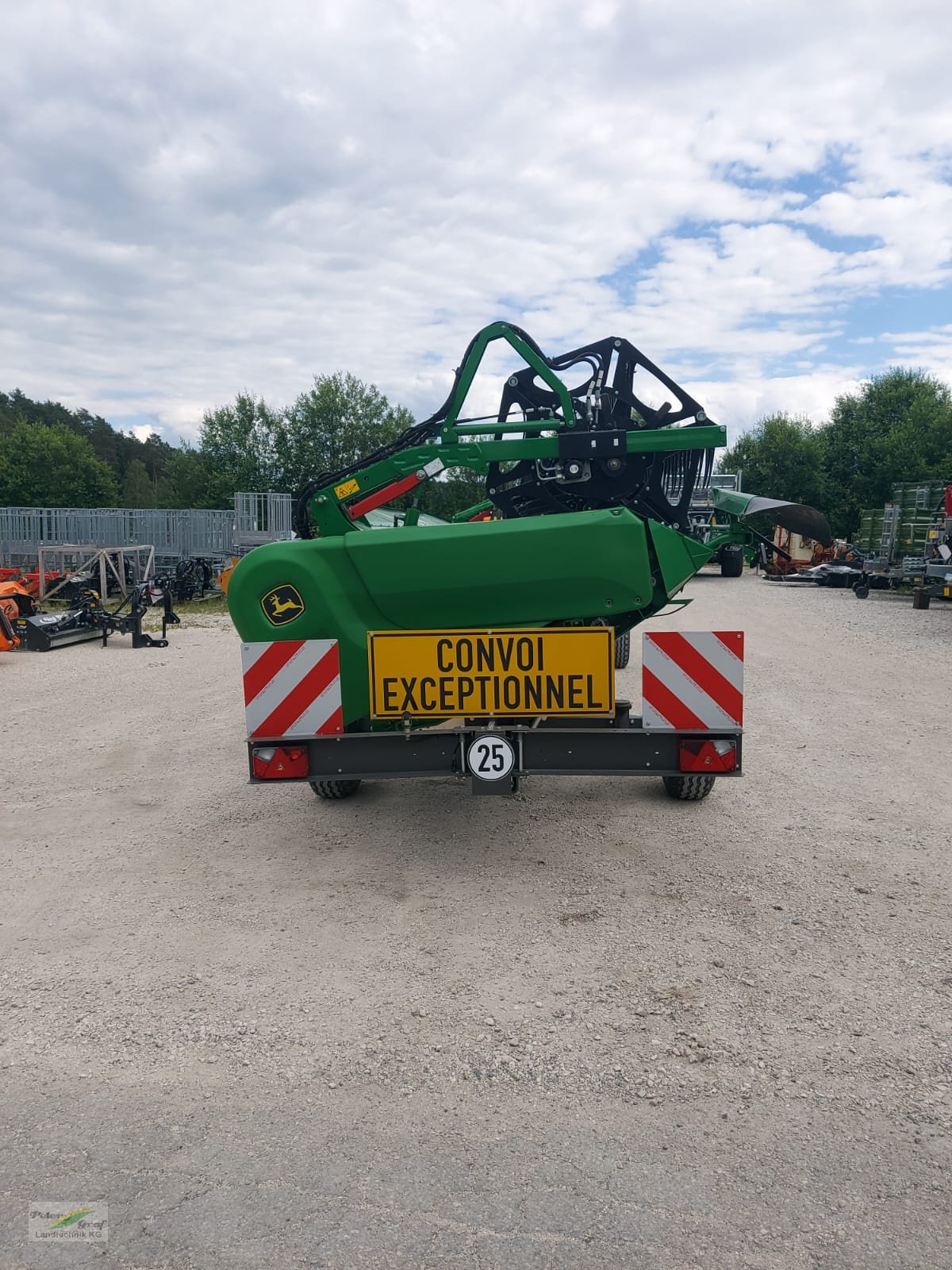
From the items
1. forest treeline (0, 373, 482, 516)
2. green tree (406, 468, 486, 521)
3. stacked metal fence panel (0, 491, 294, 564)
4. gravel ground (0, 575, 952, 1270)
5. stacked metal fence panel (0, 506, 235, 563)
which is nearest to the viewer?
gravel ground (0, 575, 952, 1270)

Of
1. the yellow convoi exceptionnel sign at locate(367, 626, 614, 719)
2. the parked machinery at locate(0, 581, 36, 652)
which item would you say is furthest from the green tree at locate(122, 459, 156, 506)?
the yellow convoi exceptionnel sign at locate(367, 626, 614, 719)

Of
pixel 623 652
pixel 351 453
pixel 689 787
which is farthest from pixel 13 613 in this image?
pixel 351 453

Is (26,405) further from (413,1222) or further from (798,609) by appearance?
(413,1222)

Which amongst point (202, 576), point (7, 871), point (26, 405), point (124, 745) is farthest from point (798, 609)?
point (26, 405)

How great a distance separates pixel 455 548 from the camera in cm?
512

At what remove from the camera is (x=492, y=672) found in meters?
4.73

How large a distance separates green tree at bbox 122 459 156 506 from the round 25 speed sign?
223 feet

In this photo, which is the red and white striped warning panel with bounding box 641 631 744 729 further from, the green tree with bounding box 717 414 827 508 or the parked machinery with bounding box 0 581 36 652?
the green tree with bounding box 717 414 827 508

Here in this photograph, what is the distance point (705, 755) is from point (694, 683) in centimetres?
40

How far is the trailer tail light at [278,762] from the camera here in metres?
4.79

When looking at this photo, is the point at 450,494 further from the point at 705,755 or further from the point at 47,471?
the point at 47,471

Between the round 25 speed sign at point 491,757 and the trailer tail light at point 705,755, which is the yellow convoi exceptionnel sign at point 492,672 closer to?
the round 25 speed sign at point 491,757

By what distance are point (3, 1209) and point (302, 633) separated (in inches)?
136

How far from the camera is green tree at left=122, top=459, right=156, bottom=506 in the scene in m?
70.5
